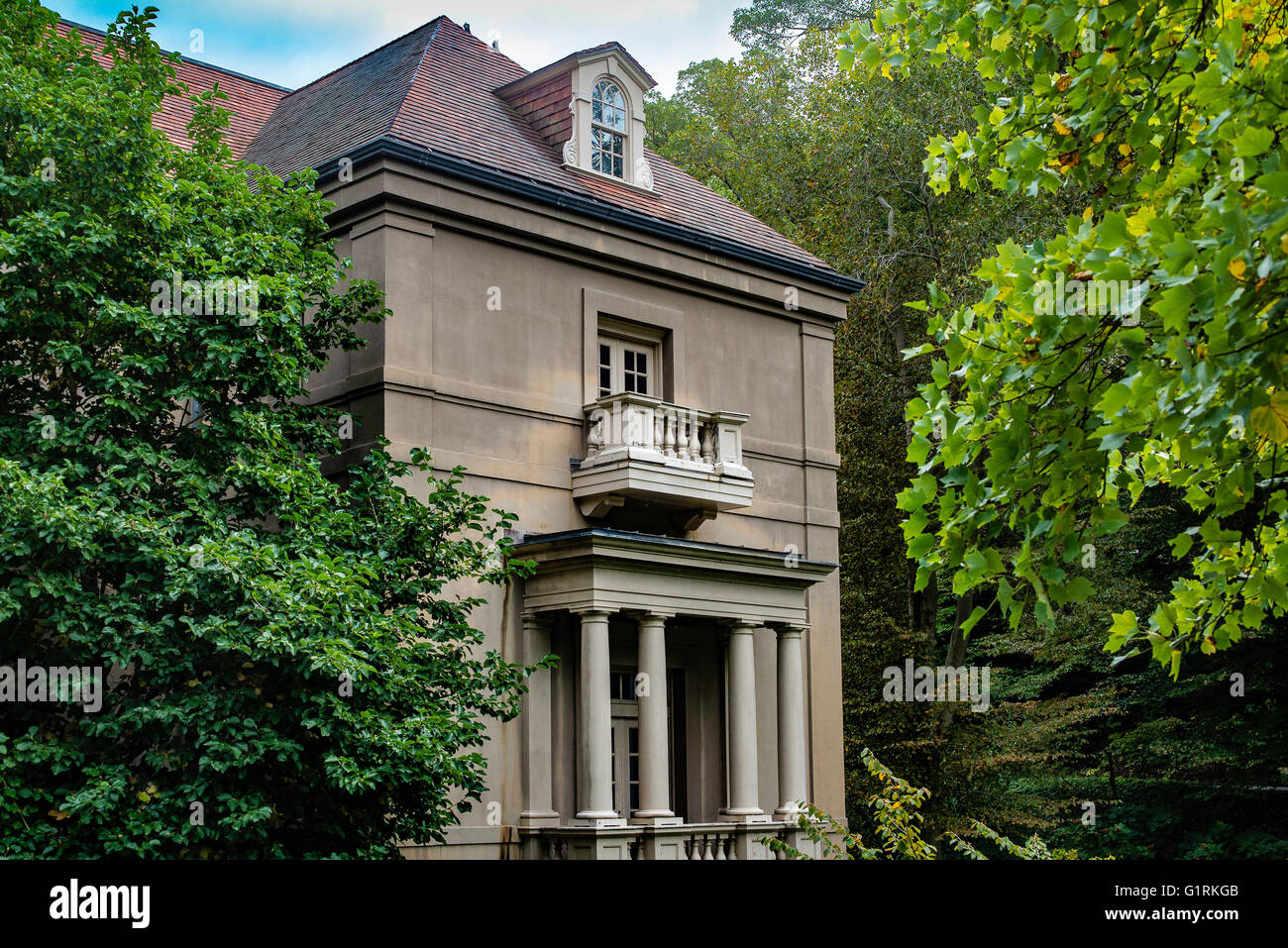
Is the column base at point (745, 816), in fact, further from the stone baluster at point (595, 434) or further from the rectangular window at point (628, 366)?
the rectangular window at point (628, 366)

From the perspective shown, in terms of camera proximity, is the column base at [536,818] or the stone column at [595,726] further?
the column base at [536,818]

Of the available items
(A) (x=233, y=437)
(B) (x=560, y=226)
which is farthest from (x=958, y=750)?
(A) (x=233, y=437)

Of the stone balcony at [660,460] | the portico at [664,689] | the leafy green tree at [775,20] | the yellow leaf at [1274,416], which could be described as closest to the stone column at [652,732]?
the portico at [664,689]

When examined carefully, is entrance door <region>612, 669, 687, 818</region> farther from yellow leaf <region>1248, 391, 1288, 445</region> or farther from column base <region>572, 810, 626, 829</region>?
yellow leaf <region>1248, 391, 1288, 445</region>

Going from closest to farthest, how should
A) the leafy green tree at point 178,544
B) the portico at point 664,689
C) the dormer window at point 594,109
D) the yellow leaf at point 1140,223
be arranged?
the yellow leaf at point 1140,223 → the leafy green tree at point 178,544 → the portico at point 664,689 → the dormer window at point 594,109

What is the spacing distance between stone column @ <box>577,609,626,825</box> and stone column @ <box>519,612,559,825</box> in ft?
1.64

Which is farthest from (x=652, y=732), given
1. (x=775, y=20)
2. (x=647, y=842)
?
(x=775, y=20)

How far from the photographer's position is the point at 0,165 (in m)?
14.5

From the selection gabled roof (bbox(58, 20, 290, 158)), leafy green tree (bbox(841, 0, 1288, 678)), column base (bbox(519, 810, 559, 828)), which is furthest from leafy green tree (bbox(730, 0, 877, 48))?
leafy green tree (bbox(841, 0, 1288, 678))

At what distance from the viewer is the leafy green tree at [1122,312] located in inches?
275

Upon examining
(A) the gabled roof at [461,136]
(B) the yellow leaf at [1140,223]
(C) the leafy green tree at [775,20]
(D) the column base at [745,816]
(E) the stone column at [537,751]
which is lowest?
(D) the column base at [745,816]

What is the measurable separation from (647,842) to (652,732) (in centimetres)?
144

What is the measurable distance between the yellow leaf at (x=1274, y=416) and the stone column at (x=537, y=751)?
41.5 ft
